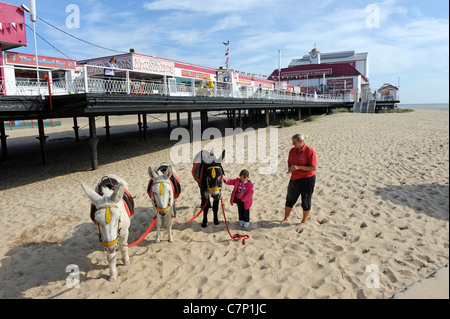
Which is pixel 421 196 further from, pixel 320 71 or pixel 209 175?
pixel 320 71

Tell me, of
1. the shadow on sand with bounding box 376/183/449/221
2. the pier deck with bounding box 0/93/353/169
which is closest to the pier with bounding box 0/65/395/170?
the pier deck with bounding box 0/93/353/169

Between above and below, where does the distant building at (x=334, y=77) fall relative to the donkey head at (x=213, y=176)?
above

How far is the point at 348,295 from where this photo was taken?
3.32 meters

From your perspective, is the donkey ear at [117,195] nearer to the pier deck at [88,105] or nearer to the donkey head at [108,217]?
the donkey head at [108,217]

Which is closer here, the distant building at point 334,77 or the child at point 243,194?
the child at point 243,194

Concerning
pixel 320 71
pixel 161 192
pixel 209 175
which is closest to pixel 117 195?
pixel 161 192

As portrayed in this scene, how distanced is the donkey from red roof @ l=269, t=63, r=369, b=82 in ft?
139

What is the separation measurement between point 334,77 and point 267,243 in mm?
45591

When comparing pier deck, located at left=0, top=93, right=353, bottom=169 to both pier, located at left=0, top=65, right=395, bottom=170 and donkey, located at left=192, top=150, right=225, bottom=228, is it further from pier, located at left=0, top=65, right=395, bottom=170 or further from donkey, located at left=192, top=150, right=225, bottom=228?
donkey, located at left=192, top=150, right=225, bottom=228

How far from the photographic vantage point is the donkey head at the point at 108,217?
11.4 feet

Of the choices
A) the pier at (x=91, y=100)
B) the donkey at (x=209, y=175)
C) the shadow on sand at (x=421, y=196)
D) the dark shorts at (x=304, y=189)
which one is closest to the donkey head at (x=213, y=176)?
the donkey at (x=209, y=175)

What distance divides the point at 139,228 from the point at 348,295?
13.5 ft

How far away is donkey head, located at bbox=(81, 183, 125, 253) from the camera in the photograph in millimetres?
3480
